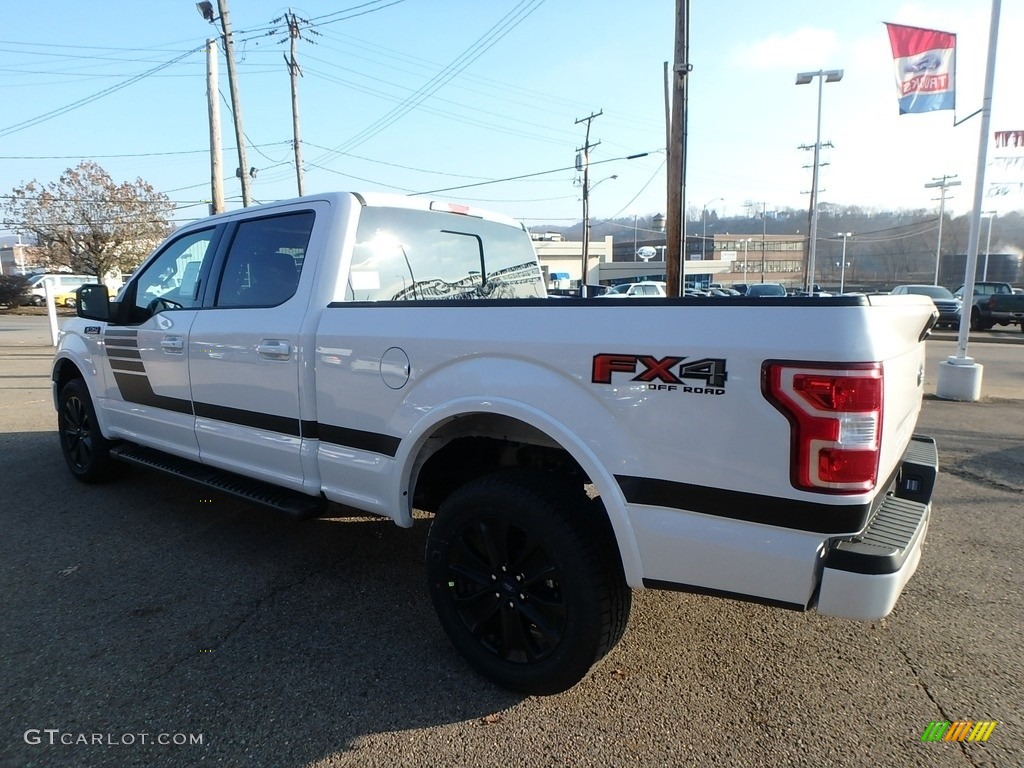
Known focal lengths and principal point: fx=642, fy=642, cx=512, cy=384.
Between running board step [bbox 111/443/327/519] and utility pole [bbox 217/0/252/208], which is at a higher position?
utility pole [bbox 217/0/252/208]

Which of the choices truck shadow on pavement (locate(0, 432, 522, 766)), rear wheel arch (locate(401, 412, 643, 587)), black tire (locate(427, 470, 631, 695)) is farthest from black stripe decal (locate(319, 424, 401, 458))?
truck shadow on pavement (locate(0, 432, 522, 766))

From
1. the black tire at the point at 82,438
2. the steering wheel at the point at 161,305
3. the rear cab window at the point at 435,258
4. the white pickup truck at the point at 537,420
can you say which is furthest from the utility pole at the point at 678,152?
the black tire at the point at 82,438

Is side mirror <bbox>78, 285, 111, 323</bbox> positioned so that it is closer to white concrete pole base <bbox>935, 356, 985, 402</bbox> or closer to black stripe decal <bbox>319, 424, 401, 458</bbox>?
black stripe decal <bbox>319, 424, 401, 458</bbox>

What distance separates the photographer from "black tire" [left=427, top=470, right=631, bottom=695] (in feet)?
7.48

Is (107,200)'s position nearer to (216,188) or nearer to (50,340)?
(50,340)

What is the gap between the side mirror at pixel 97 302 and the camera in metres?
4.43

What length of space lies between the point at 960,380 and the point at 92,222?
43074 mm

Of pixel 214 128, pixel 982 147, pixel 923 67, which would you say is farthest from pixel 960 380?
pixel 214 128

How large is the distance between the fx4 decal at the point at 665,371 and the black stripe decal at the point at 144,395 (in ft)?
9.41

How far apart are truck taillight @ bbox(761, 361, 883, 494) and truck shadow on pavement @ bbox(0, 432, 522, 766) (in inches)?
59.3

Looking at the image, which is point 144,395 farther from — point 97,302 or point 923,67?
point 923,67

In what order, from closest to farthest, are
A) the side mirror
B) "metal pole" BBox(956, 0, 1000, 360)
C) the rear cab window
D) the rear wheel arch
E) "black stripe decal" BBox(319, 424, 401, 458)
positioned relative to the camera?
the rear wheel arch < "black stripe decal" BBox(319, 424, 401, 458) < the rear cab window < the side mirror < "metal pole" BBox(956, 0, 1000, 360)

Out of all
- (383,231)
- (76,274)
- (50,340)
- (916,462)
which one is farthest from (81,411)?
(76,274)

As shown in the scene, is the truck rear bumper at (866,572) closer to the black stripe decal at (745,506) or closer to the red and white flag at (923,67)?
the black stripe decal at (745,506)
